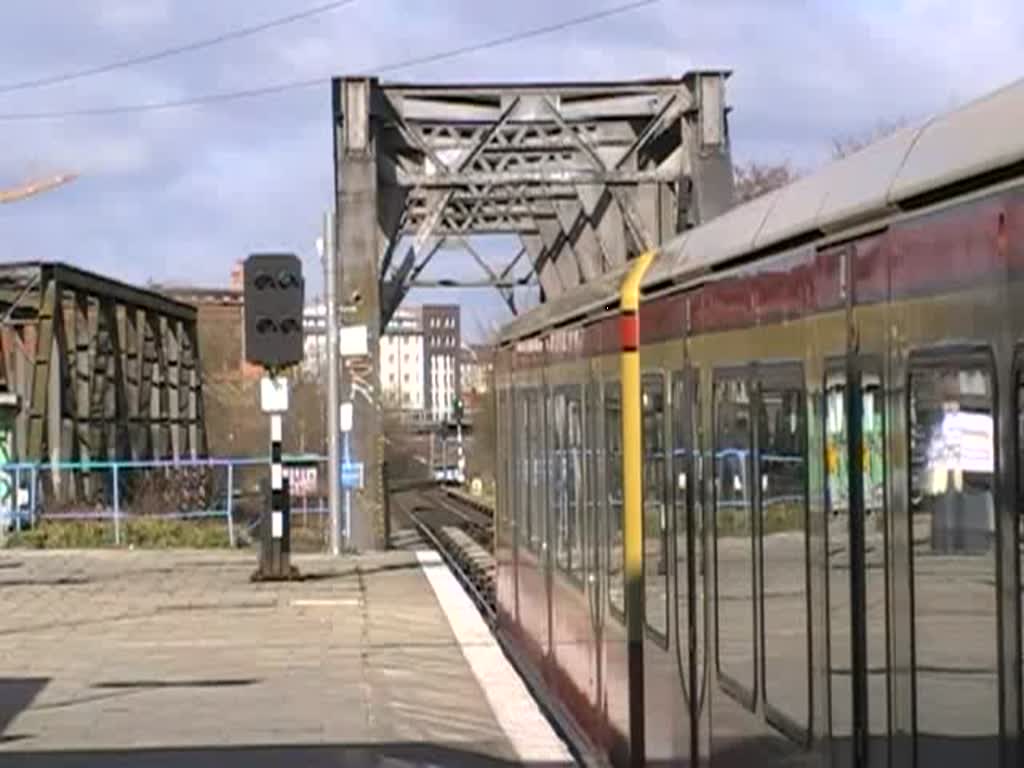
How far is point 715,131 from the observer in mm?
34531

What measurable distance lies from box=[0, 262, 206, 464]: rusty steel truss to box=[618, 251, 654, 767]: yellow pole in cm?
3584

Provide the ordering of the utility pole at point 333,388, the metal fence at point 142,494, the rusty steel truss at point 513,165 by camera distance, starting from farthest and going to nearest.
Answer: the metal fence at point 142,494 → the rusty steel truss at point 513,165 → the utility pole at point 333,388

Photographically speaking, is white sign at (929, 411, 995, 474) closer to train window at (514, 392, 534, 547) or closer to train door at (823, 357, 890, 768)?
train door at (823, 357, 890, 768)

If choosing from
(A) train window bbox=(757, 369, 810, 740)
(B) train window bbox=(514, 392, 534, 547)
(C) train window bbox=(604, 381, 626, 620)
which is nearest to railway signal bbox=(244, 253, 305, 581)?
(B) train window bbox=(514, 392, 534, 547)

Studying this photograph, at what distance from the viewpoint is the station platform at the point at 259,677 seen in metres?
12.4

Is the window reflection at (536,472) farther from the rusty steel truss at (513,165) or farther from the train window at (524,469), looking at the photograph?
the rusty steel truss at (513,165)

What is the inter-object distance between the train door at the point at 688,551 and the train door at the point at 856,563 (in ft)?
7.00

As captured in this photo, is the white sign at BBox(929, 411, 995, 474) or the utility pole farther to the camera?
the utility pole

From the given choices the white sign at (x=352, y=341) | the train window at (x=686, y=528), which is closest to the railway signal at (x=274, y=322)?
the white sign at (x=352, y=341)

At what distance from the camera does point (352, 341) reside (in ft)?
103

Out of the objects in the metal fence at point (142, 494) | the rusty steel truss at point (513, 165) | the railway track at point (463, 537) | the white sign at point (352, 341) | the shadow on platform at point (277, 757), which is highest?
the rusty steel truss at point (513, 165)

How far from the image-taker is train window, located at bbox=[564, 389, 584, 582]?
38.9ft

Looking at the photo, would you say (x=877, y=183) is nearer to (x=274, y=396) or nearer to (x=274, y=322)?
(x=274, y=322)

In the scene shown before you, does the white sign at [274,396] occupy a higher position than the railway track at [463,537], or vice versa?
the white sign at [274,396]
